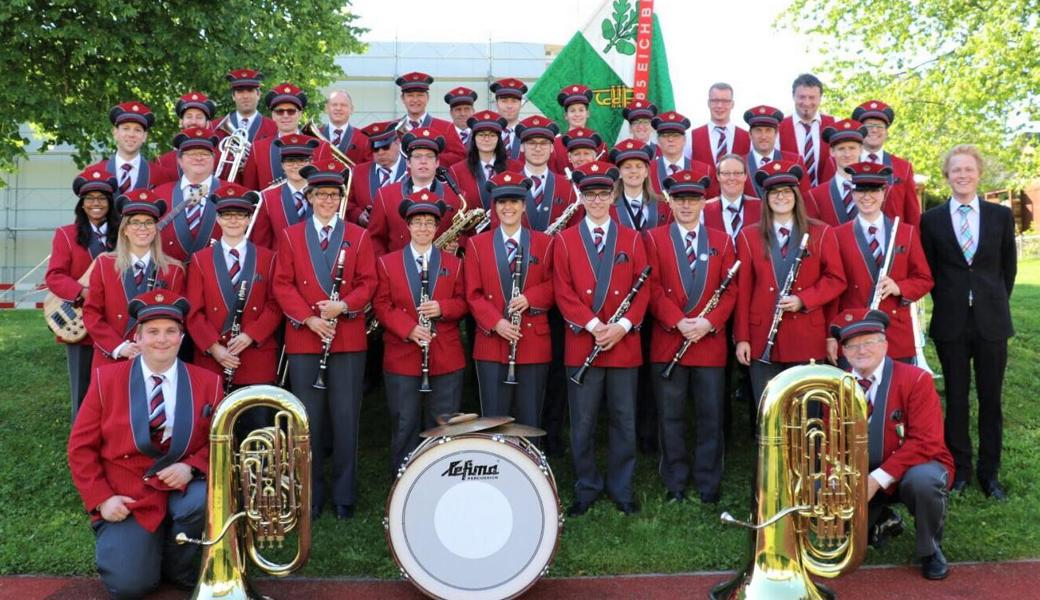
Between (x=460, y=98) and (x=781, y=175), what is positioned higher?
(x=460, y=98)

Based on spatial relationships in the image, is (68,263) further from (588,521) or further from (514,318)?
(588,521)

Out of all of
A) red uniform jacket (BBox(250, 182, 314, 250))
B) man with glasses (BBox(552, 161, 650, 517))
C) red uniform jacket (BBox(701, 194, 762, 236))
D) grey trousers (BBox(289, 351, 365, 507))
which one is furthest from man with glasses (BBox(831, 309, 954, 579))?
red uniform jacket (BBox(250, 182, 314, 250))

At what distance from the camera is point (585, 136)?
276 inches

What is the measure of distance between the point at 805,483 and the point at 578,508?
1.95 m

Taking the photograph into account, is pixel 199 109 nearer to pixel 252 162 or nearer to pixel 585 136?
pixel 252 162

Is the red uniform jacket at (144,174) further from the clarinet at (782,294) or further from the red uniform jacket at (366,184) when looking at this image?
the clarinet at (782,294)

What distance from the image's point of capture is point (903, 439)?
192 inches

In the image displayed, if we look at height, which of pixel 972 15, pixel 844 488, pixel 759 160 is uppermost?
pixel 972 15

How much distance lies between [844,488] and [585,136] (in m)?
3.72

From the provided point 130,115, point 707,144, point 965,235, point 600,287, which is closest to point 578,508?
point 600,287

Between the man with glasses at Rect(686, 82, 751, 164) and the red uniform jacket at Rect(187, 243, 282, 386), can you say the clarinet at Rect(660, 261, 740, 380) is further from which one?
the red uniform jacket at Rect(187, 243, 282, 386)

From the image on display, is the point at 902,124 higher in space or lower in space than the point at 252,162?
higher

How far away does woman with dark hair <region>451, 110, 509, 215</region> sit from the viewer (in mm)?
6895

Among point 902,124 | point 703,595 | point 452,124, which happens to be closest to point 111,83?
point 452,124
